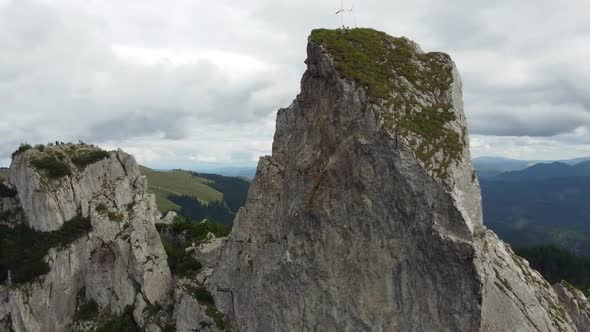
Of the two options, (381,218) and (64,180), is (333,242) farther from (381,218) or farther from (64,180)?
(64,180)

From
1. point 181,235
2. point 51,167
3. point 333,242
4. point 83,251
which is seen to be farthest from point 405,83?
point 51,167

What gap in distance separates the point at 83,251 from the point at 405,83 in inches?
2260

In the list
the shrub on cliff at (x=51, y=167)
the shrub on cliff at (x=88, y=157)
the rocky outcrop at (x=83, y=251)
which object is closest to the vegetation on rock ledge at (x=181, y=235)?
the rocky outcrop at (x=83, y=251)

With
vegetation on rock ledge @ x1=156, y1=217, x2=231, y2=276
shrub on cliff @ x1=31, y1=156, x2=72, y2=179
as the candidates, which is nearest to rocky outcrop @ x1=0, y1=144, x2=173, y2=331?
shrub on cliff @ x1=31, y1=156, x2=72, y2=179

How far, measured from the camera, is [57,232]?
71688mm

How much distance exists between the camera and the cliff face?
1596 inches

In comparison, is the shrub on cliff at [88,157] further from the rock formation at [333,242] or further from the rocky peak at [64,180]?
the rock formation at [333,242]

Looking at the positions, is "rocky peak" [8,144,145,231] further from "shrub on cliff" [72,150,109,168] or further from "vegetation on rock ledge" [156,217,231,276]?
"vegetation on rock ledge" [156,217,231,276]

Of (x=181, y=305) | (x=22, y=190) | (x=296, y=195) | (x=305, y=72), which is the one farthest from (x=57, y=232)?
(x=305, y=72)

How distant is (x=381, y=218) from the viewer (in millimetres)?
44312

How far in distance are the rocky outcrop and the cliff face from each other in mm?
20140

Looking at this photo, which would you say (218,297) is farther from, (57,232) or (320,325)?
(57,232)

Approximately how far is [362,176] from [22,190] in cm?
6424

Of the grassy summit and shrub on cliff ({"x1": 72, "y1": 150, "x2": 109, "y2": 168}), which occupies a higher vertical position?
the grassy summit
